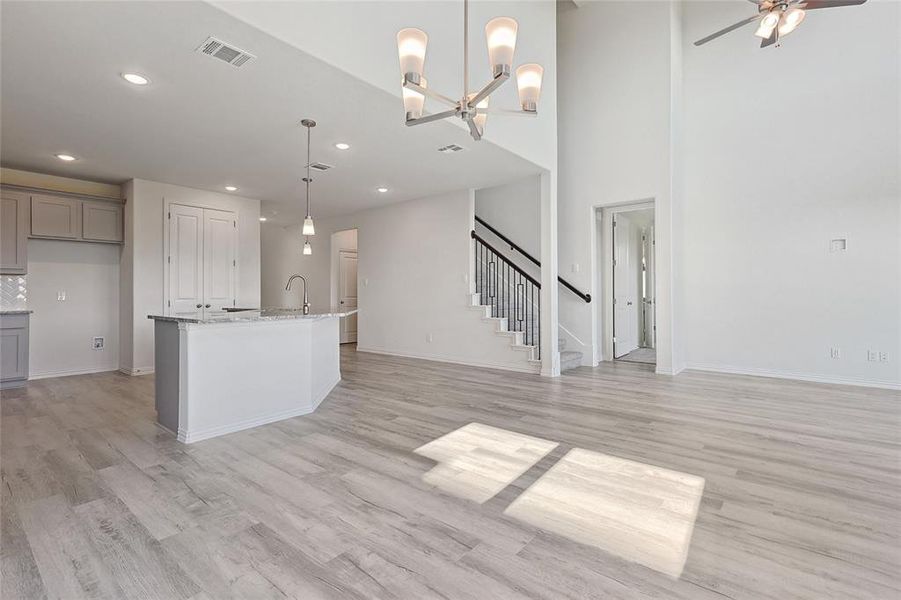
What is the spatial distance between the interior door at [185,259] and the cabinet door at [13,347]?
1.56 metres

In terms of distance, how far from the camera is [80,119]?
394 cm

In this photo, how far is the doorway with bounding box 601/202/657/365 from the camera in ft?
23.6

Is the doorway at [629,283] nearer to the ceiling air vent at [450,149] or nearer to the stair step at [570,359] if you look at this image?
the stair step at [570,359]

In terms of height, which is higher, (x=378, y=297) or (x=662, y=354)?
(x=378, y=297)

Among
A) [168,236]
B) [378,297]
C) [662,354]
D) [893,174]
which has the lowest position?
[662,354]

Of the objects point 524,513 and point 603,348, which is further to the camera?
point 603,348

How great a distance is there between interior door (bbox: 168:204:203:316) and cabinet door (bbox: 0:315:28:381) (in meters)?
1.56

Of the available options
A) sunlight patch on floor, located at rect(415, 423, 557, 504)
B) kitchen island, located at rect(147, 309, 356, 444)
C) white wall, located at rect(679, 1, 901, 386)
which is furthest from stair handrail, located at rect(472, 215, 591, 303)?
sunlight patch on floor, located at rect(415, 423, 557, 504)

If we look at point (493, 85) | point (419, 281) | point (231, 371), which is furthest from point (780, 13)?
point (419, 281)

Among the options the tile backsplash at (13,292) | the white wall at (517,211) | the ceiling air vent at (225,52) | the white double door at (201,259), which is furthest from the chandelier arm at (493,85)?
the tile backsplash at (13,292)

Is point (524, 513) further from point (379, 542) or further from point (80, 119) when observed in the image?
point (80, 119)

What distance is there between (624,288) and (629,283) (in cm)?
37

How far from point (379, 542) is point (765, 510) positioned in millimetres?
1974

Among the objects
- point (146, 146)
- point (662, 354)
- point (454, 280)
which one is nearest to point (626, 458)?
point (662, 354)
